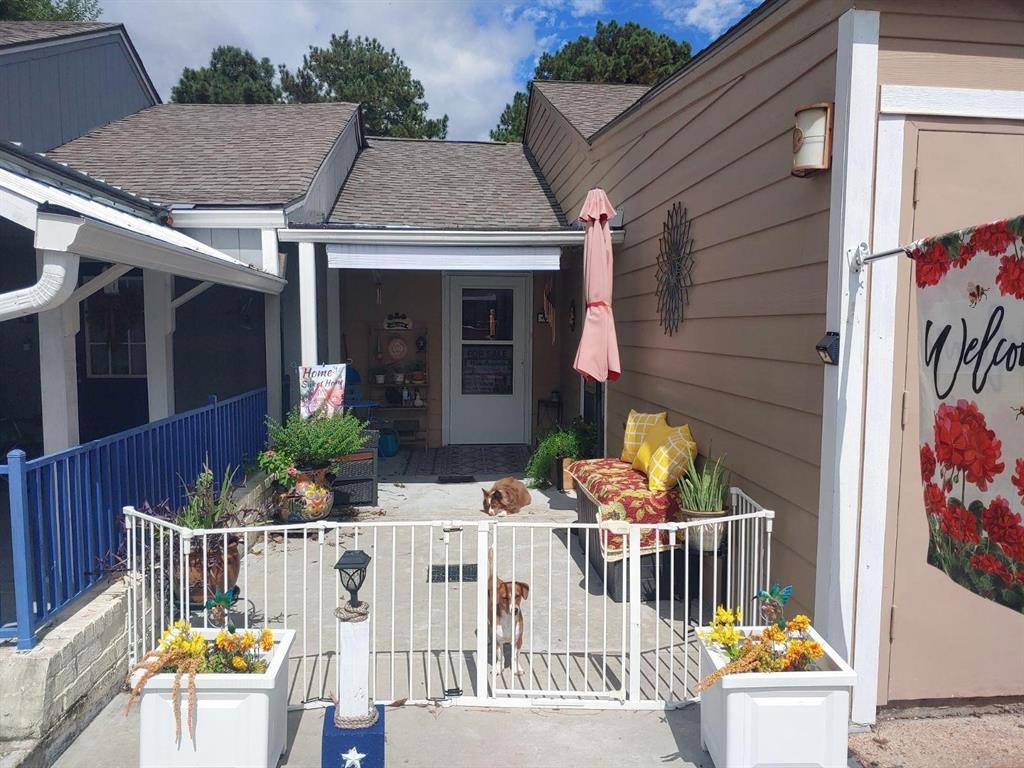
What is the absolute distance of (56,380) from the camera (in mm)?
3508

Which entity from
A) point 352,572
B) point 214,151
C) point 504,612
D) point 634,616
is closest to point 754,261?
point 634,616

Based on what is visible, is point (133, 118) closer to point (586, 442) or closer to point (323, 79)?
point (586, 442)

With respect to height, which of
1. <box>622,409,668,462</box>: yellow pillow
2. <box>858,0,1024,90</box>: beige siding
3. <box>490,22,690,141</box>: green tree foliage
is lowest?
<box>622,409,668,462</box>: yellow pillow

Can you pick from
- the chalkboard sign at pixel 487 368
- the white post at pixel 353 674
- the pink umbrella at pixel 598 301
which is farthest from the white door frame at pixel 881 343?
the chalkboard sign at pixel 487 368

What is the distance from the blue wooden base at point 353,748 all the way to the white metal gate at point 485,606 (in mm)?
186

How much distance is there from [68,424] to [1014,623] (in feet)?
14.9

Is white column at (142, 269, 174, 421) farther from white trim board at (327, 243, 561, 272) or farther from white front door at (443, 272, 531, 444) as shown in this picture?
white front door at (443, 272, 531, 444)

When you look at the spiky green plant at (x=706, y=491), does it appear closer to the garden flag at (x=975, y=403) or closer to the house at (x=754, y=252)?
the house at (x=754, y=252)

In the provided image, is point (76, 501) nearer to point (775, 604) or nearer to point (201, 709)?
point (201, 709)

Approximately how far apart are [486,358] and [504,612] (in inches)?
262

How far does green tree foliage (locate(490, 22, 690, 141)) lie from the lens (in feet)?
71.8

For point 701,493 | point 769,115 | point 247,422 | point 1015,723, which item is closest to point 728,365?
point 701,493

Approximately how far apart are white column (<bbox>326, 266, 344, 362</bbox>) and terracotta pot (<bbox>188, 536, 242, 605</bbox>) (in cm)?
459

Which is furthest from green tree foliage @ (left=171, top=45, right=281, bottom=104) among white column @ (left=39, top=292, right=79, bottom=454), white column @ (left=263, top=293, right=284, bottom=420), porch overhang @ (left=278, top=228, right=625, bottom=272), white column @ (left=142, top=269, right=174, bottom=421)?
white column @ (left=39, top=292, right=79, bottom=454)
